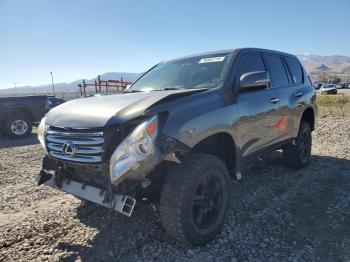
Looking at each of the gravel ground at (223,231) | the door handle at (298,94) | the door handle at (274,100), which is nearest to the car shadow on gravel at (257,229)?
the gravel ground at (223,231)

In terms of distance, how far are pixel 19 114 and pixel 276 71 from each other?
27.6 ft

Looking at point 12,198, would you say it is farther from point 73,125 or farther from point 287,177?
point 287,177

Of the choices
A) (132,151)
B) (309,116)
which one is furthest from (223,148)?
(309,116)

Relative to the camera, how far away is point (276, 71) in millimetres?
4938

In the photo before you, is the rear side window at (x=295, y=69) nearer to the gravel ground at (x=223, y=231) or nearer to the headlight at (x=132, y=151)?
the gravel ground at (x=223, y=231)

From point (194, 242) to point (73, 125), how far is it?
155 cm

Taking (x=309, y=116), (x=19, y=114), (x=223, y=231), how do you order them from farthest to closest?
(x=19, y=114) → (x=309, y=116) → (x=223, y=231)

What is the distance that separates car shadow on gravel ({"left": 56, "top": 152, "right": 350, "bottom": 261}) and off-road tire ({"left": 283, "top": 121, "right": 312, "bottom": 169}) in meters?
0.67

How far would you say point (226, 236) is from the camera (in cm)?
341

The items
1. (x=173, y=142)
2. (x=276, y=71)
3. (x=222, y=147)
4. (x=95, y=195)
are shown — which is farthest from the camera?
(x=276, y=71)

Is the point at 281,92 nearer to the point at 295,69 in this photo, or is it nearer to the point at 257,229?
the point at 295,69

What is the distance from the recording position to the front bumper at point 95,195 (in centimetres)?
275

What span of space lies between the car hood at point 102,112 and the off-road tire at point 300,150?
3040mm

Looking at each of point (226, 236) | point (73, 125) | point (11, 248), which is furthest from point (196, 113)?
point (11, 248)
